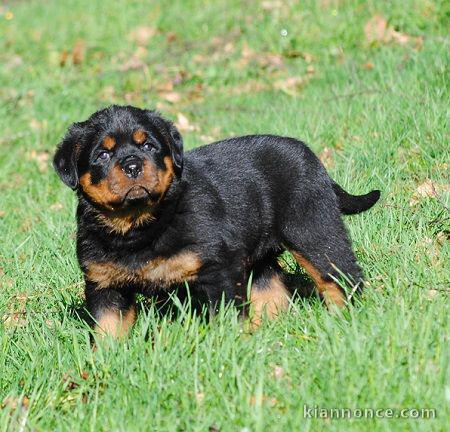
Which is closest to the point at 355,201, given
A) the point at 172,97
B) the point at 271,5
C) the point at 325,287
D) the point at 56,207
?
the point at 325,287

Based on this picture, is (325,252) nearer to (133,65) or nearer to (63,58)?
(133,65)

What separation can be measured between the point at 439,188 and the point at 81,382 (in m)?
2.64

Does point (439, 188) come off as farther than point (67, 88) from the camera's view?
No

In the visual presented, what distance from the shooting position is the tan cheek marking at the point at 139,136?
13.9ft

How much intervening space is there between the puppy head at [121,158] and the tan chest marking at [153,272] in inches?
12.0

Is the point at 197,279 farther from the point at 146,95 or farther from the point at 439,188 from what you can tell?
the point at 146,95

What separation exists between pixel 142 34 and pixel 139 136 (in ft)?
24.2

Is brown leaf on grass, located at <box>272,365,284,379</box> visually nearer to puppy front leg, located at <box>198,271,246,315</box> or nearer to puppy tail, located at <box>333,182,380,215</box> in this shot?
puppy front leg, located at <box>198,271,246,315</box>

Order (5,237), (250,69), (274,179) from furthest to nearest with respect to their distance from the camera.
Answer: (250,69) < (5,237) < (274,179)

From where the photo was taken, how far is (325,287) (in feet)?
14.6

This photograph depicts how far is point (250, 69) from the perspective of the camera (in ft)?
31.0

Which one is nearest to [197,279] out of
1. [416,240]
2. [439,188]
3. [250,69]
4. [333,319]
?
[333,319]

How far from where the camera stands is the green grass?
3.25 m

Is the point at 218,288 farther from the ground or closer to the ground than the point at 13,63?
farther from the ground
